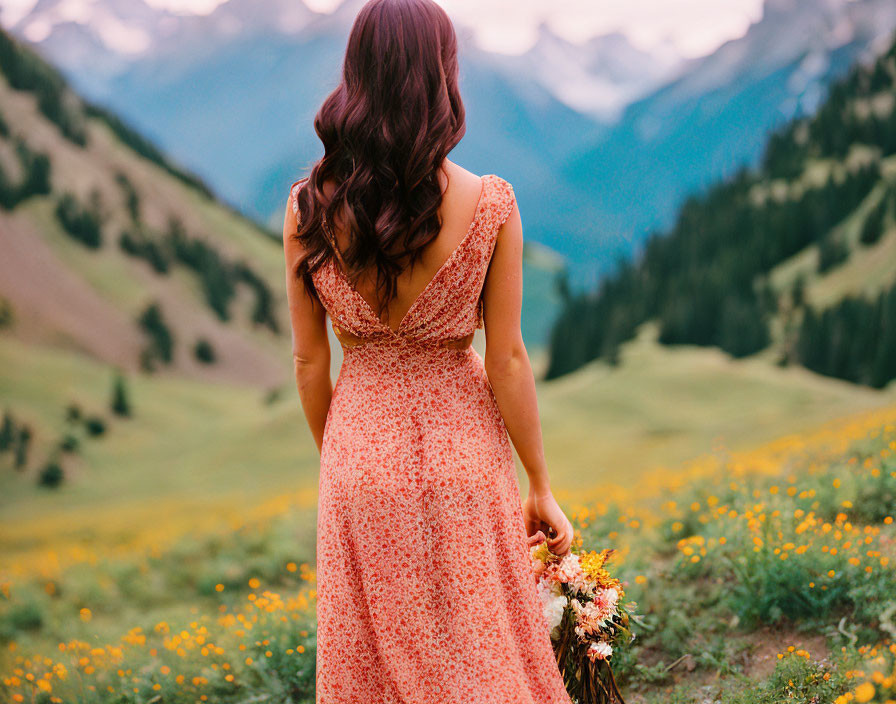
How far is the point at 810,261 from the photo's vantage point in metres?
74.8

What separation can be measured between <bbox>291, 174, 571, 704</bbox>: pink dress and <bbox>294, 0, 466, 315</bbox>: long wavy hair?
0.21 m

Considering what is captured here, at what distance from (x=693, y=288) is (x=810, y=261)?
1377 centimetres

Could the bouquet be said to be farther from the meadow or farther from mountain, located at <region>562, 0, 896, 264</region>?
mountain, located at <region>562, 0, 896, 264</region>

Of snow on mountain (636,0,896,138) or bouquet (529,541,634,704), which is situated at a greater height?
snow on mountain (636,0,896,138)

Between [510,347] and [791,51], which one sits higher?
[791,51]

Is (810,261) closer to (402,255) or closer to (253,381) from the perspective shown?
(253,381)

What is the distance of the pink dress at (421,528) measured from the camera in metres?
2.76

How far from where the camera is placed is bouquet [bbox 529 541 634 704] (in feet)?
10.6

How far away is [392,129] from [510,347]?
0.88m

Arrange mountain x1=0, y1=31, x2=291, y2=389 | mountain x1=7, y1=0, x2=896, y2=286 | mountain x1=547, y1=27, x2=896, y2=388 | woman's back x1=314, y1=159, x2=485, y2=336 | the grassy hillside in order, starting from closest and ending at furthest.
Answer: woman's back x1=314, y1=159, x2=485, y2=336, the grassy hillside, mountain x1=547, y1=27, x2=896, y2=388, mountain x1=0, y1=31, x2=291, y2=389, mountain x1=7, y1=0, x2=896, y2=286

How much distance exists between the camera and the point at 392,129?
2.52m

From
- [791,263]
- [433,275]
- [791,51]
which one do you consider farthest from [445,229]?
[791,51]

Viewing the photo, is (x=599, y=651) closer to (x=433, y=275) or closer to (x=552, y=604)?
(x=552, y=604)

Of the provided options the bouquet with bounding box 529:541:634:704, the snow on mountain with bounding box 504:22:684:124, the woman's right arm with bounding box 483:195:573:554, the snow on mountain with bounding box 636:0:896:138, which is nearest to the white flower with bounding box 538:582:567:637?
the bouquet with bounding box 529:541:634:704
